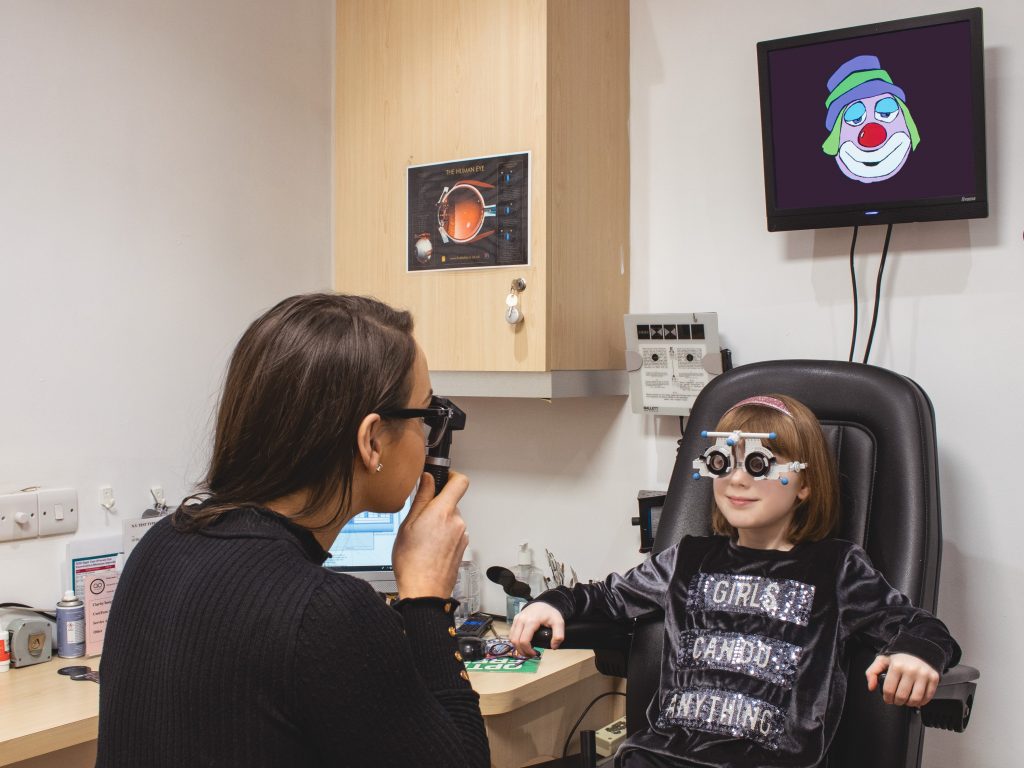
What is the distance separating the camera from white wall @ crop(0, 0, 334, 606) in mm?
1981

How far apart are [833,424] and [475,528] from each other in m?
1.24

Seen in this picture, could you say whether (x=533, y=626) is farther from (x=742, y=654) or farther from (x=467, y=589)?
(x=467, y=589)

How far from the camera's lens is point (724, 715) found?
1.51 meters

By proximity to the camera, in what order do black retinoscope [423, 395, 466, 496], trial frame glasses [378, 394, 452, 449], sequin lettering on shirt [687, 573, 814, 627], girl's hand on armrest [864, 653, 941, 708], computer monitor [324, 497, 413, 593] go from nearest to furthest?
trial frame glasses [378, 394, 452, 449]
black retinoscope [423, 395, 466, 496]
girl's hand on armrest [864, 653, 941, 708]
sequin lettering on shirt [687, 573, 814, 627]
computer monitor [324, 497, 413, 593]

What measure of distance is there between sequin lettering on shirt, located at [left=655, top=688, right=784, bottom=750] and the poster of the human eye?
1.06 metres

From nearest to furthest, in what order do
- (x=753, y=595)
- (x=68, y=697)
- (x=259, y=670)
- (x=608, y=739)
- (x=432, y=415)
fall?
(x=259, y=670) < (x=432, y=415) < (x=753, y=595) < (x=68, y=697) < (x=608, y=739)

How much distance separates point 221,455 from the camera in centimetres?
100

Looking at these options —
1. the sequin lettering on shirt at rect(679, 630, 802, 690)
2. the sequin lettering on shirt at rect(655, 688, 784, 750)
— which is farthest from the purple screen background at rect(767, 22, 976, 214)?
the sequin lettering on shirt at rect(655, 688, 784, 750)

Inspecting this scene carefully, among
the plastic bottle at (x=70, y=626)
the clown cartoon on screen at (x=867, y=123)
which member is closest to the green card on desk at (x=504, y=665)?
the plastic bottle at (x=70, y=626)

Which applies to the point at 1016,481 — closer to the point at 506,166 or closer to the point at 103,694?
the point at 506,166

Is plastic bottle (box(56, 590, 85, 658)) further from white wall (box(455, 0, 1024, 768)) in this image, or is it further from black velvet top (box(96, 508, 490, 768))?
black velvet top (box(96, 508, 490, 768))

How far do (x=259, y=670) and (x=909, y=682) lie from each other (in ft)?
3.07

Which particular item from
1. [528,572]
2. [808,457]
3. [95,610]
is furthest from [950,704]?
[95,610]

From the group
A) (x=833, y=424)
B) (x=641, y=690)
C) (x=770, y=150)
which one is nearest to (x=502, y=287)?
(x=770, y=150)
